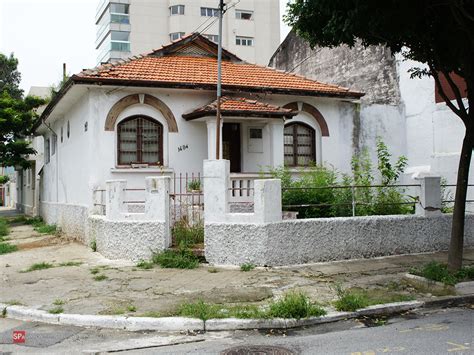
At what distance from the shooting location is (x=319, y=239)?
10703mm

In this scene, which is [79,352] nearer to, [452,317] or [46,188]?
[452,317]

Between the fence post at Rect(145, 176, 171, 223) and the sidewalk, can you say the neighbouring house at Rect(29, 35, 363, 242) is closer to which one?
the fence post at Rect(145, 176, 171, 223)

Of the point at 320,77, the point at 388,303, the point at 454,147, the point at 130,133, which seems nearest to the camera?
the point at 388,303

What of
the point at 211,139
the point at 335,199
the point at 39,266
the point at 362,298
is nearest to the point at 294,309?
the point at 362,298

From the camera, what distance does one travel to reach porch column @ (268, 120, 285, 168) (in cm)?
1492

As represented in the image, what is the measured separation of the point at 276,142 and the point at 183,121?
279cm

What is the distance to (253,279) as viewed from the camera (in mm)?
9102

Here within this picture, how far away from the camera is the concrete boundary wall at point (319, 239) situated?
10188 millimetres

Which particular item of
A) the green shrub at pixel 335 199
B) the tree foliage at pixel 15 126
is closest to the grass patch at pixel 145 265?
the green shrub at pixel 335 199

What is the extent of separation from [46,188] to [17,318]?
15.9 m

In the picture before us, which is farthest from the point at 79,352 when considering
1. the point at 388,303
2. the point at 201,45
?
the point at 201,45

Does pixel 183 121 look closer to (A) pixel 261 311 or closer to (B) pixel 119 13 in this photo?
(A) pixel 261 311

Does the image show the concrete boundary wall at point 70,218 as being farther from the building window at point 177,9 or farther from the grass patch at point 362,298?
the building window at point 177,9

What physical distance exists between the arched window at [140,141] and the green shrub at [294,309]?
332 inches
